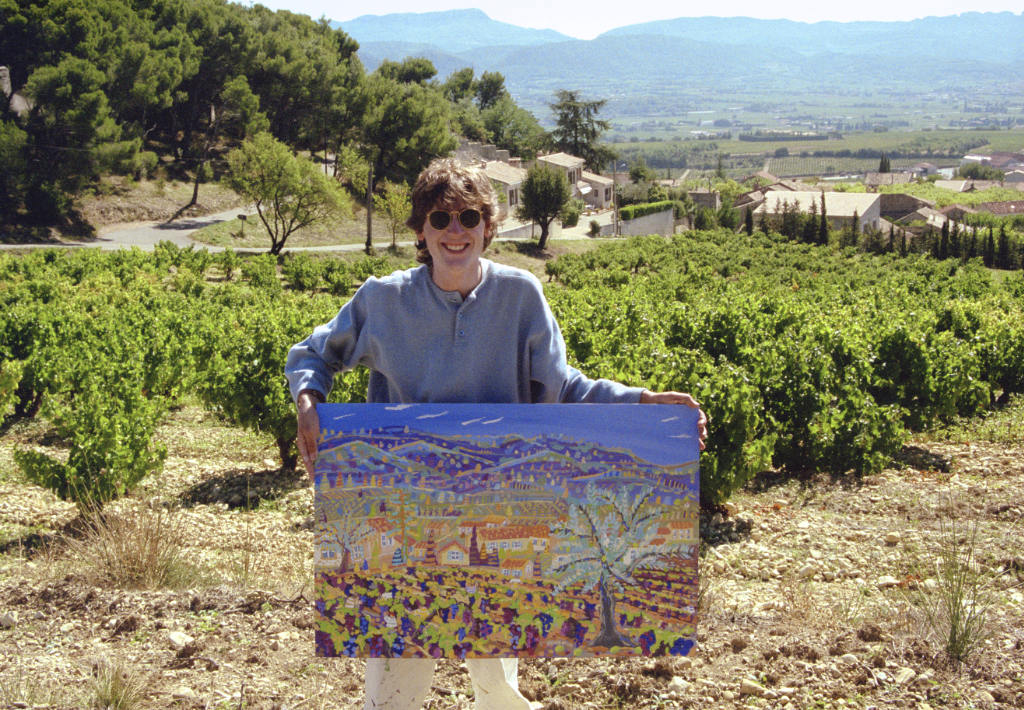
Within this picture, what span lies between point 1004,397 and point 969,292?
57.1 feet

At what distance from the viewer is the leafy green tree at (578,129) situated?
97.8 m

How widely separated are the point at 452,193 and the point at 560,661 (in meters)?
2.35

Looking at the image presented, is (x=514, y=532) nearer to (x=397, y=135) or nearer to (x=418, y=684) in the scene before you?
(x=418, y=684)

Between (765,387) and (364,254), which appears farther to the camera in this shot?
(364,254)

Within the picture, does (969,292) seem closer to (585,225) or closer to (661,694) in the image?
(661,694)

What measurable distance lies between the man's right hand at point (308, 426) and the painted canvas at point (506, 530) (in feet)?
0.18

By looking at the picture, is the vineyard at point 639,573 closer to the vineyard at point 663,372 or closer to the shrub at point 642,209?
the vineyard at point 663,372

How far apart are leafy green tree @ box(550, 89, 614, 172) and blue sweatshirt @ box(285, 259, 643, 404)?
9737 cm

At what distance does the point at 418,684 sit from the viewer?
3.03 m

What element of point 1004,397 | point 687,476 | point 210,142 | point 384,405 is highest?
point 210,142

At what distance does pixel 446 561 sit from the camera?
288 centimetres

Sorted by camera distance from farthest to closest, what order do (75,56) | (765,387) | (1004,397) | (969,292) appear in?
(75,56), (969,292), (1004,397), (765,387)

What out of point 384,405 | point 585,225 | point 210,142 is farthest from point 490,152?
point 384,405

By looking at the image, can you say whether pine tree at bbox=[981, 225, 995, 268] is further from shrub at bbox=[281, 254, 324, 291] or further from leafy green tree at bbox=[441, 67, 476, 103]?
leafy green tree at bbox=[441, 67, 476, 103]
